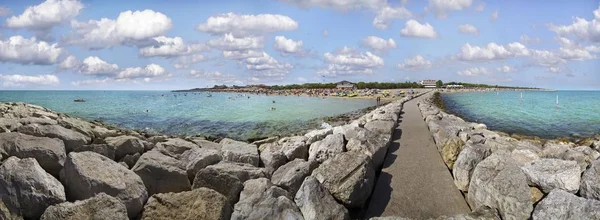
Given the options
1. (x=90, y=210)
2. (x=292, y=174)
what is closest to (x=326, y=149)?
(x=292, y=174)

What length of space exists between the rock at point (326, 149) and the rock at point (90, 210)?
371cm

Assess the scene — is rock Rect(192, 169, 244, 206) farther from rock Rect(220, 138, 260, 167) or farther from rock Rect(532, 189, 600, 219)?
rock Rect(532, 189, 600, 219)

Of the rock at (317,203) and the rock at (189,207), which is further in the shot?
the rock at (317,203)

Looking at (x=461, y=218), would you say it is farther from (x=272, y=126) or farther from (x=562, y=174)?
(x=272, y=126)

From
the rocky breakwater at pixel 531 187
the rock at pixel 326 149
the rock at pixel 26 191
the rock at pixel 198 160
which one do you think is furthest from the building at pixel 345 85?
the rock at pixel 26 191

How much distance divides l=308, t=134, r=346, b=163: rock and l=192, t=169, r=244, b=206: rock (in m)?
2.14

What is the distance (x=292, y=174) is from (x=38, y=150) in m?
3.89

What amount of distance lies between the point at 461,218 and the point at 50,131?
6.97 metres

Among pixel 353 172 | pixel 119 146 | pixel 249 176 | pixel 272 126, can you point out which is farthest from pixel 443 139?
pixel 272 126

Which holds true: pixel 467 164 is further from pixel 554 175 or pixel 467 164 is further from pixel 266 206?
pixel 266 206

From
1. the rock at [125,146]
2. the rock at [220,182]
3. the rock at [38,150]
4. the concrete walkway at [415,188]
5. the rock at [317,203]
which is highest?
the rock at [38,150]

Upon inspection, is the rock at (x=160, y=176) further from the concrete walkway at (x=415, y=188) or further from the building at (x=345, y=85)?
the building at (x=345, y=85)

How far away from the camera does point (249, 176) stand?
5930mm

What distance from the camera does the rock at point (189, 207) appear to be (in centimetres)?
454
